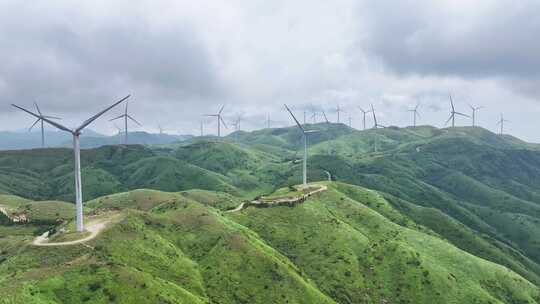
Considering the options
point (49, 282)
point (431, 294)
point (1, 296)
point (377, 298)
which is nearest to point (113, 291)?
point (49, 282)

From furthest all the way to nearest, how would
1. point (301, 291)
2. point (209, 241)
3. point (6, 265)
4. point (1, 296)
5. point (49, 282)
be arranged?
point (209, 241) → point (301, 291) → point (6, 265) → point (49, 282) → point (1, 296)

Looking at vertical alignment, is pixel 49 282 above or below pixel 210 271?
above

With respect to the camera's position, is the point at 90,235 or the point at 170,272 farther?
the point at 90,235

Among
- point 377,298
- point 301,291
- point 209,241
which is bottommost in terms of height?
point 377,298

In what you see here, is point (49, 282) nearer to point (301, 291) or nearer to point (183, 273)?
point (183, 273)

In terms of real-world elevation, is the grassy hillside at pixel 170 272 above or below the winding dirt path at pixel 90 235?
below

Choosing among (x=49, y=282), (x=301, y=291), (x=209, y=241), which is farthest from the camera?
(x=209, y=241)

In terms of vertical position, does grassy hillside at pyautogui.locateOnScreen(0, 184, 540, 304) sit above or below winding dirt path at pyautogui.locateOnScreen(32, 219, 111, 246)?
below

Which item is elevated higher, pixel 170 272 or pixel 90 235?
pixel 90 235

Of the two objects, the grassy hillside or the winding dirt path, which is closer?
the grassy hillside

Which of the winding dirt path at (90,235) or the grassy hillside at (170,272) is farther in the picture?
the winding dirt path at (90,235)

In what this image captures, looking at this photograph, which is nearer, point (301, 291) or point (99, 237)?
point (99, 237)
